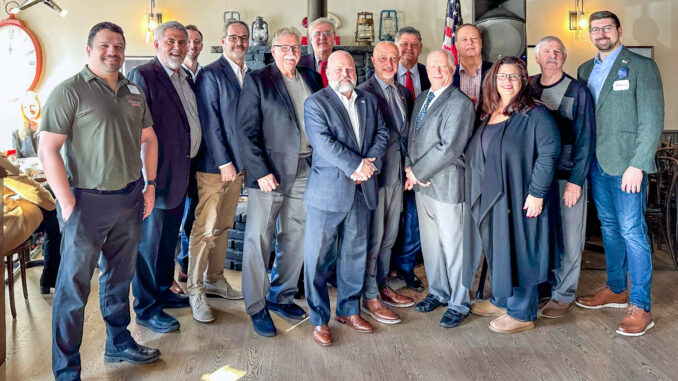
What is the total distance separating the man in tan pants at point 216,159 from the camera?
2.90m

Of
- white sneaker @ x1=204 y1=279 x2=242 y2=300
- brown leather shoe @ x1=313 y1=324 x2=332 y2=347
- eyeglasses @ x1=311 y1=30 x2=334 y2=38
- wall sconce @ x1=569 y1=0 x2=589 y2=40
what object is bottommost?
brown leather shoe @ x1=313 y1=324 x2=332 y2=347

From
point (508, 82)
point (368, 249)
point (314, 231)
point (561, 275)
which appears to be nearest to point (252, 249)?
→ point (314, 231)

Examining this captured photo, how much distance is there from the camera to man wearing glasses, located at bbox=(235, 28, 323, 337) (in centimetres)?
268

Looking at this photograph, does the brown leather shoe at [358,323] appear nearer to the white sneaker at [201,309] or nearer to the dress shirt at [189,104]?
the white sneaker at [201,309]

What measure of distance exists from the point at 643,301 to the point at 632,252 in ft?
0.84

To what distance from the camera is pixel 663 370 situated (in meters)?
2.38

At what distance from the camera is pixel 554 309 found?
3.04m

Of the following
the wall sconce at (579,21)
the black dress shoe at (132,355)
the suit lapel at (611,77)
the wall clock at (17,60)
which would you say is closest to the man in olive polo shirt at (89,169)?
the black dress shoe at (132,355)

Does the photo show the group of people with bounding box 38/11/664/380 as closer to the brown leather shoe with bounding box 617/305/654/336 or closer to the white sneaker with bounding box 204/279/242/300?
the brown leather shoe with bounding box 617/305/654/336

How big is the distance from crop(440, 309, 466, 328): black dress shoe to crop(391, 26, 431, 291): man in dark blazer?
0.56 meters

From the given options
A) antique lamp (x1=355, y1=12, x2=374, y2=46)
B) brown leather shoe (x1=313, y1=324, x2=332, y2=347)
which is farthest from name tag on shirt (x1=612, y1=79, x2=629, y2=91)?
antique lamp (x1=355, y1=12, x2=374, y2=46)

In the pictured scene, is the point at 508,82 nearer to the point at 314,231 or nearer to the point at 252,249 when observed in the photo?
the point at 314,231

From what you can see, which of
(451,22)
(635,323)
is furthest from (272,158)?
(451,22)

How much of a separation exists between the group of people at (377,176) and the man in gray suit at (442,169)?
0.03ft
